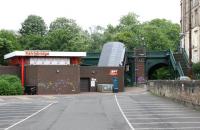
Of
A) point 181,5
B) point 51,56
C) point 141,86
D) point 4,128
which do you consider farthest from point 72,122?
point 181,5

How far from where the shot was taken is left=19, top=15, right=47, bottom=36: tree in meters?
140

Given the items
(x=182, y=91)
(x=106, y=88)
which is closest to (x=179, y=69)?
(x=106, y=88)

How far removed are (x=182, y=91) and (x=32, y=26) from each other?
10753 cm

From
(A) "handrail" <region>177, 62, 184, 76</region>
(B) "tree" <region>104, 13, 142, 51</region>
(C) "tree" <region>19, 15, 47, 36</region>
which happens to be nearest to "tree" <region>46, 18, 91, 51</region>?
(B) "tree" <region>104, 13, 142, 51</region>

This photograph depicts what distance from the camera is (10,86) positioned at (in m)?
60.1

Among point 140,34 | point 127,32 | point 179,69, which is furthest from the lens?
point 127,32

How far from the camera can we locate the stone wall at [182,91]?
3132 cm

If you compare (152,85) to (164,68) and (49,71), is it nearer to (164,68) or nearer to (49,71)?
(49,71)

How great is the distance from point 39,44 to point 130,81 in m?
41.0

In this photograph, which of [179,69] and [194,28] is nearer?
[194,28]

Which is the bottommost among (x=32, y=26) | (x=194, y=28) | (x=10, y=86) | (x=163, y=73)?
(x=10, y=86)

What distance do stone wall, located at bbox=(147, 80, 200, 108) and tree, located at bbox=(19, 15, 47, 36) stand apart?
9311cm

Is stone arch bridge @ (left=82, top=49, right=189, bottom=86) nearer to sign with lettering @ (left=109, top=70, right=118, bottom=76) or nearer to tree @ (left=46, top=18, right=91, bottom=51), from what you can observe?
sign with lettering @ (left=109, top=70, right=118, bottom=76)

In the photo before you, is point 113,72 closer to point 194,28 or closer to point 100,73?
point 100,73
